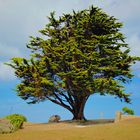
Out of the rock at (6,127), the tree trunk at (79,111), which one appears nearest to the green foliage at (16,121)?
the rock at (6,127)

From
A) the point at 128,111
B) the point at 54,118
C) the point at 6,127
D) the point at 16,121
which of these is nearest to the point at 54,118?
the point at 54,118

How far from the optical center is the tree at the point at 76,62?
34.5 meters

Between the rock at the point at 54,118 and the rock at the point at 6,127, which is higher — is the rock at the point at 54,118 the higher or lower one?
the higher one

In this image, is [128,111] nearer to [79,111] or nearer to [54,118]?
[79,111]

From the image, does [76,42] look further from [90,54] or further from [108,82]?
[108,82]

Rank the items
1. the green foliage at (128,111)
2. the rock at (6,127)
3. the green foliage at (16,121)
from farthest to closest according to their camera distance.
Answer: the green foliage at (128,111), the green foliage at (16,121), the rock at (6,127)

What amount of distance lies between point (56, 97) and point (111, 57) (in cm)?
786

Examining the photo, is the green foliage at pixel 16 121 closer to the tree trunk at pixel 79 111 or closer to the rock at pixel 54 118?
the rock at pixel 54 118

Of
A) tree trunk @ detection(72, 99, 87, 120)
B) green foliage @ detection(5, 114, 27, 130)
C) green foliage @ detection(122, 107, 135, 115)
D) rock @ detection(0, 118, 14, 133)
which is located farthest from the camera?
green foliage @ detection(122, 107, 135, 115)

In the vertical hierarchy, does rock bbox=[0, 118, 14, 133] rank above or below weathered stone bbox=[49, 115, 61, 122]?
below

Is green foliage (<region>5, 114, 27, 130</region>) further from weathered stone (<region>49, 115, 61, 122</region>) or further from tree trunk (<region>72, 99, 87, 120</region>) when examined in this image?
tree trunk (<region>72, 99, 87, 120</region>)

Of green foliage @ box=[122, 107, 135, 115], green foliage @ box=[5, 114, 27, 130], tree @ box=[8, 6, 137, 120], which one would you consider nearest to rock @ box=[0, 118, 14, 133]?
green foliage @ box=[5, 114, 27, 130]

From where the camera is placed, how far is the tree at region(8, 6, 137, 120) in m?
34.5

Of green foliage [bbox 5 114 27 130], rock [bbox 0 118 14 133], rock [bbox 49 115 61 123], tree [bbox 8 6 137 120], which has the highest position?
tree [bbox 8 6 137 120]
